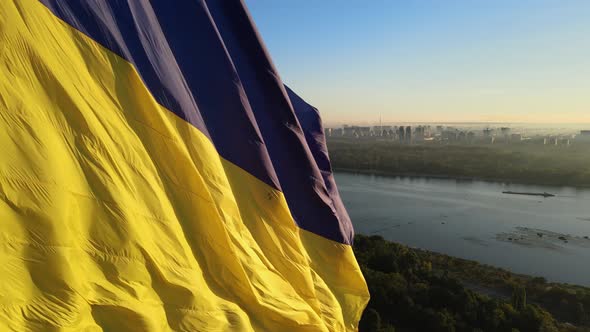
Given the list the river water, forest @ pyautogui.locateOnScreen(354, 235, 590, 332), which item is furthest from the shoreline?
forest @ pyautogui.locateOnScreen(354, 235, 590, 332)

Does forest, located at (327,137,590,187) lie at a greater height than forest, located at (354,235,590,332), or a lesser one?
greater

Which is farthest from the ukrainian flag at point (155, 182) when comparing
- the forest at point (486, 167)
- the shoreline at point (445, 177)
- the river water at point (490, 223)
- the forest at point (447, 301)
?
the forest at point (486, 167)

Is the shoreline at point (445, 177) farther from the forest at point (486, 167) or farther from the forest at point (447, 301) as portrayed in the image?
the forest at point (447, 301)

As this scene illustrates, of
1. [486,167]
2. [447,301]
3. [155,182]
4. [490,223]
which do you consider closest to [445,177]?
[486,167]

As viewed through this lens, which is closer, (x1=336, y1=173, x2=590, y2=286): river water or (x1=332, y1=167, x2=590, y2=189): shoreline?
(x1=336, y1=173, x2=590, y2=286): river water

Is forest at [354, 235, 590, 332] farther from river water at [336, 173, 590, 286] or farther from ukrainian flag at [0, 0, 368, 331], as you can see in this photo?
ukrainian flag at [0, 0, 368, 331]

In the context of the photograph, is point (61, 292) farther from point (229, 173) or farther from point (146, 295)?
point (229, 173)
